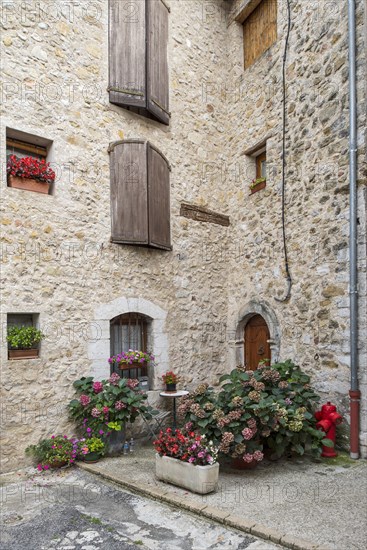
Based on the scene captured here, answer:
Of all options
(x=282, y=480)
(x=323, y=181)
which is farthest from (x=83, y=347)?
(x=323, y=181)

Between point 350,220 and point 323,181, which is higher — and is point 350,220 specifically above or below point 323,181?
below

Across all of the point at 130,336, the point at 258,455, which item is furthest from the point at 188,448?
the point at 130,336

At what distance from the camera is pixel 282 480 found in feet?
14.4

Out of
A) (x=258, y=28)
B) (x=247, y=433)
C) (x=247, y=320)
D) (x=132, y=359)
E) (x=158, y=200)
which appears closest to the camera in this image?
(x=247, y=433)

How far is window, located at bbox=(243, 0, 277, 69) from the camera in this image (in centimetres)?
711

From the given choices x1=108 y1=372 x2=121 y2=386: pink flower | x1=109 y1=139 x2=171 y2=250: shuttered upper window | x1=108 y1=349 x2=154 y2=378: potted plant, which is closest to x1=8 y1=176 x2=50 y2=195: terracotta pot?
x1=109 y1=139 x2=171 y2=250: shuttered upper window

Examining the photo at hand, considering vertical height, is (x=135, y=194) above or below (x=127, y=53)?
below

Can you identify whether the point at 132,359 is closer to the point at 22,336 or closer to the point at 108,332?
the point at 108,332

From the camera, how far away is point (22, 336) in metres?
5.07

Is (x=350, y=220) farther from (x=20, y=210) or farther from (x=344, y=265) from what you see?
(x=20, y=210)

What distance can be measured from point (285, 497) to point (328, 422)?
139 cm

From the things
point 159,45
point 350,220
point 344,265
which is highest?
point 159,45

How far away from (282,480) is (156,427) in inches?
94.2

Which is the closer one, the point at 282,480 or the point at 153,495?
the point at 153,495
